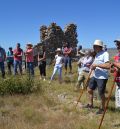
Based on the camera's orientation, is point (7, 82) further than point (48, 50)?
No

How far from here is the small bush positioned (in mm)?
13203

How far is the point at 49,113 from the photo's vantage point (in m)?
10.8

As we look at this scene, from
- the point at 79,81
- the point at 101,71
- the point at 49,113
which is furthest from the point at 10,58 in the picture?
the point at 101,71

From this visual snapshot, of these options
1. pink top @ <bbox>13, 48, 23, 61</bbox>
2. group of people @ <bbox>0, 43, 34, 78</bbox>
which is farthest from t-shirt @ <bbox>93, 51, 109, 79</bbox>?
pink top @ <bbox>13, 48, 23, 61</bbox>

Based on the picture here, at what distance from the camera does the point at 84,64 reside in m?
13.7

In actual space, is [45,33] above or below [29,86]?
above

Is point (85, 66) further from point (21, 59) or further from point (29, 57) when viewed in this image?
point (21, 59)

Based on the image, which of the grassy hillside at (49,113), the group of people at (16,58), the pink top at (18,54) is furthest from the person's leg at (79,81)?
the pink top at (18,54)

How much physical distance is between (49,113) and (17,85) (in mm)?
2890

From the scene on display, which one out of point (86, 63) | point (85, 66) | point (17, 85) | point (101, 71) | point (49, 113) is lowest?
point (49, 113)

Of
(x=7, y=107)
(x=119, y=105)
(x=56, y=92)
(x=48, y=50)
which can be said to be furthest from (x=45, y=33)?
(x=119, y=105)

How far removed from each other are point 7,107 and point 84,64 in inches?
139

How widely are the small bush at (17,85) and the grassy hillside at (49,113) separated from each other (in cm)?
27

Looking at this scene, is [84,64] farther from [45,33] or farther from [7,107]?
[45,33]
